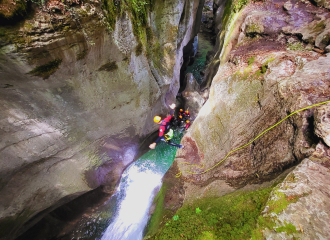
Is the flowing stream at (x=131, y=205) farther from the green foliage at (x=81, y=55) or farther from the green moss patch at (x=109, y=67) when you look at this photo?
the green foliage at (x=81, y=55)

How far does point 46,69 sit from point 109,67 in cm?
184

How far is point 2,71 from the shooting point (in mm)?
3166

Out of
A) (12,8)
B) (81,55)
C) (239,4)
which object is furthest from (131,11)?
(239,4)

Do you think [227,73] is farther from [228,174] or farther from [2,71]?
[2,71]

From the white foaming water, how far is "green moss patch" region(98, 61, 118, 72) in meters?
5.75

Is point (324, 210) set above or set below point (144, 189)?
above

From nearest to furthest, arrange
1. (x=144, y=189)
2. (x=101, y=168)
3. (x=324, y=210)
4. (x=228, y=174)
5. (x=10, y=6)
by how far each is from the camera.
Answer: (x=324, y=210), (x=10, y=6), (x=228, y=174), (x=101, y=168), (x=144, y=189)

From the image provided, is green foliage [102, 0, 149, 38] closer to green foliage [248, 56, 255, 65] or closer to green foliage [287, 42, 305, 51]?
green foliage [248, 56, 255, 65]

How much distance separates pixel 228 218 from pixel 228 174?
1.75 m

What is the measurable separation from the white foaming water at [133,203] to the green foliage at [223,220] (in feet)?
8.91

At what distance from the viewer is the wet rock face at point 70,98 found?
11.2 ft

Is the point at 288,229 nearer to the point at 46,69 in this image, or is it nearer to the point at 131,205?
the point at 46,69

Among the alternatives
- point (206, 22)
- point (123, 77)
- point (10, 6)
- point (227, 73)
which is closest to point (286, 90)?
point (227, 73)

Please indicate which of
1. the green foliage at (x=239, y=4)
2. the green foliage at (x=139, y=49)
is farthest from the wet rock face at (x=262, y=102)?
the green foliage at (x=139, y=49)
